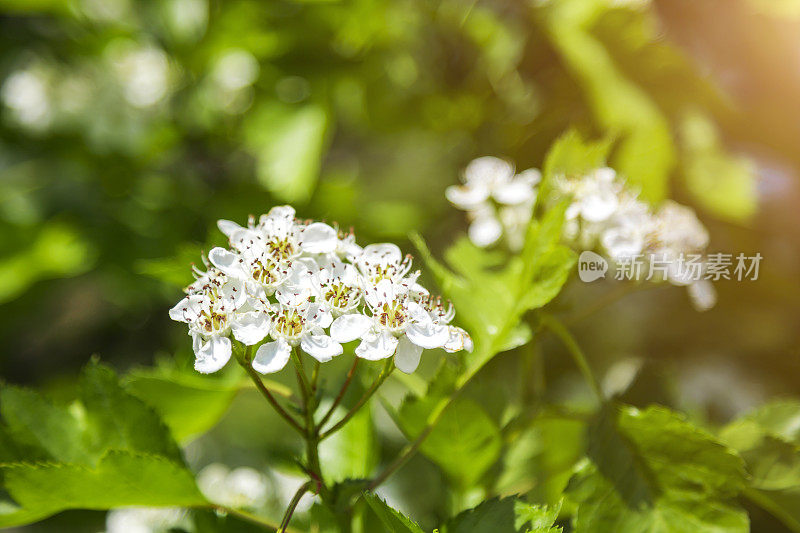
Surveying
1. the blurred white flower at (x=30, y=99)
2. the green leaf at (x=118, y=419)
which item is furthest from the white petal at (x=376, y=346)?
the blurred white flower at (x=30, y=99)

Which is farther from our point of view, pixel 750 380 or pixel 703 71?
pixel 750 380

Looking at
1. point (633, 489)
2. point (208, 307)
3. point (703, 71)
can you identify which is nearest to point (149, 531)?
point (208, 307)

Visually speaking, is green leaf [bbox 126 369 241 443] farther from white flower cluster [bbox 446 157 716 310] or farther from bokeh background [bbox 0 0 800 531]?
white flower cluster [bbox 446 157 716 310]

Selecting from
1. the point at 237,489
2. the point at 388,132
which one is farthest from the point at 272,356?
the point at 388,132

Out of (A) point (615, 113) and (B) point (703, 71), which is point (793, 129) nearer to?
(B) point (703, 71)

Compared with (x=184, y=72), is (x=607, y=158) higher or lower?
lower

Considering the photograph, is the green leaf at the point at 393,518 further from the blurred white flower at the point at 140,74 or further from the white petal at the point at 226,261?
the blurred white flower at the point at 140,74
